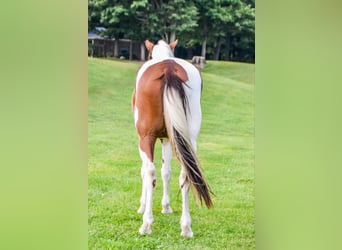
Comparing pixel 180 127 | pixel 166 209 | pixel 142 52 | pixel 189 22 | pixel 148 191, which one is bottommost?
pixel 166 209

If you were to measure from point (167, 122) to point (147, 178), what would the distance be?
1.05 feet

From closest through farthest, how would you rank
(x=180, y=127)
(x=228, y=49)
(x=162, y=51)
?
1. (x=180, y=127)
2. (x=162, y=51)
3. (x=228, y=49)

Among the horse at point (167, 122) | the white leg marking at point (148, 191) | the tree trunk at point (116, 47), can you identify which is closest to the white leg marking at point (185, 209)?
the horse at point (167, 122)

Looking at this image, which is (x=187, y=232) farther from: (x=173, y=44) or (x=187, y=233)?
(x=173, y=44)

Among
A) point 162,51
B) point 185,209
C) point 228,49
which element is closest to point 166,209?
point 185,209

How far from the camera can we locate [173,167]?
95.5 inches

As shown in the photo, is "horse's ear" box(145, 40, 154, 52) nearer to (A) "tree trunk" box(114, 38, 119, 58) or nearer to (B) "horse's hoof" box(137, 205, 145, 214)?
(A) "tree trunk" box(114, 38, 119, 58)

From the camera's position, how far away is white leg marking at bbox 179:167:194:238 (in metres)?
2.40

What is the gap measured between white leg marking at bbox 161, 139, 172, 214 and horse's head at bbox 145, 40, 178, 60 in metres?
0.47

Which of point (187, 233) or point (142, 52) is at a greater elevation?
point (142, 52)

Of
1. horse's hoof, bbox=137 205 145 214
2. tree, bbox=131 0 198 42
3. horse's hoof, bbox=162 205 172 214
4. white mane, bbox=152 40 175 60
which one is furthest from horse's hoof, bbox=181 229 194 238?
tree, bbox=131 0 198 42
